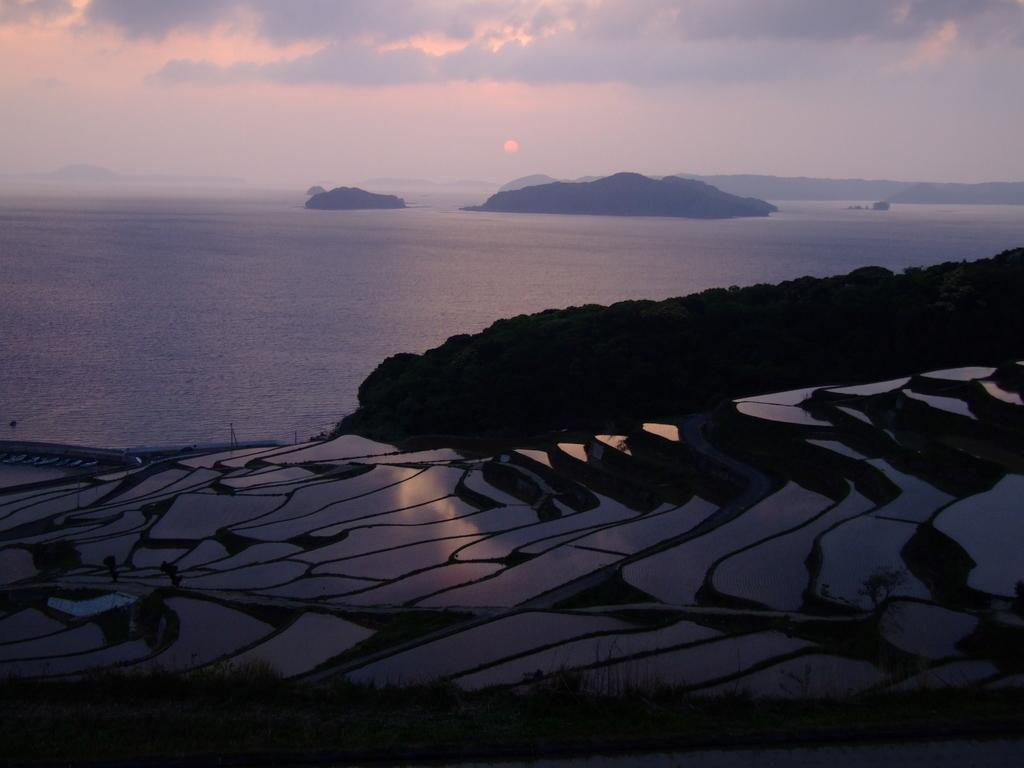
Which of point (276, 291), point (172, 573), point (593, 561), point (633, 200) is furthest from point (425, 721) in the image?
point (633, 200)

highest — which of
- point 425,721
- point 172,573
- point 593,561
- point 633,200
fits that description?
point 633,200

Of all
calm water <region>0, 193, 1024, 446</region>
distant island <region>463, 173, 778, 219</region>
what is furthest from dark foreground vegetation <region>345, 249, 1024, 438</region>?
distant island <region>463, 173, 778, 219</region>

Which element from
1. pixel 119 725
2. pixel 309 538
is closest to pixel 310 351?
pixel 309 538

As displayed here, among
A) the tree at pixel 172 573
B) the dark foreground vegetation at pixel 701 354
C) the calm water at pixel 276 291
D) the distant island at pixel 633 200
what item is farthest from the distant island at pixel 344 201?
the tree at pixel 172 573

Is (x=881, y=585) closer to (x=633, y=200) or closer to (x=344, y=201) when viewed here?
(x=633, y=200)

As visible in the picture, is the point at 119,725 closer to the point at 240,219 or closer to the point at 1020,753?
the point at 1020,753

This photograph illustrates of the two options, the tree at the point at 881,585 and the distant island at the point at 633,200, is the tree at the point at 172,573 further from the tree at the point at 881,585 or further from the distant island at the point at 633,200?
the distant island at the point at 633,200

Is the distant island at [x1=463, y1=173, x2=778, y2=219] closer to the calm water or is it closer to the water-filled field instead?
the calm water
